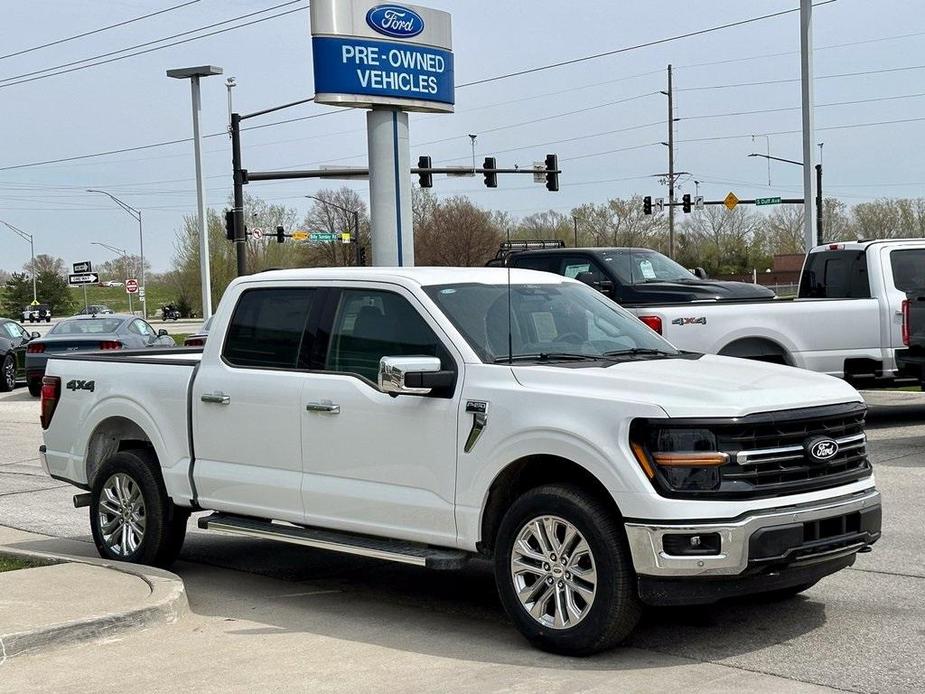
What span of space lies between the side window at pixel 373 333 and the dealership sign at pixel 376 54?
49.6 ft

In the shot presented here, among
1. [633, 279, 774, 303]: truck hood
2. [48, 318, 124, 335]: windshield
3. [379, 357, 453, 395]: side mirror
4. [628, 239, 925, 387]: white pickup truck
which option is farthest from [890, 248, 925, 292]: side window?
[48, 318, 124, 335]: windshield

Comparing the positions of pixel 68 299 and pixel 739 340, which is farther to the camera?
pixel 68 299

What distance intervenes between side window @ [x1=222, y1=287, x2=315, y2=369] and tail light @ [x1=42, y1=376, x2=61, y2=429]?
1881mm

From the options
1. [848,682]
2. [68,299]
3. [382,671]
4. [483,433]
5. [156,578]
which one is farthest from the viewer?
[68,299]

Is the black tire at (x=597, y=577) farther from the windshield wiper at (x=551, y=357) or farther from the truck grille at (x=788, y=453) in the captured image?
the windshield wiper at (x=551, y=357)

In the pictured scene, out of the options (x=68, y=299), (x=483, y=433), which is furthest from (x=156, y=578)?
(x=68, y=299)

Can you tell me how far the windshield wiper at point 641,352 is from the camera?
7.27 m

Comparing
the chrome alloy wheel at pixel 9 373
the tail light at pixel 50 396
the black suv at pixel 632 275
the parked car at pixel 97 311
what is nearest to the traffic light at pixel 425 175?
the parked car at pixel 97 311

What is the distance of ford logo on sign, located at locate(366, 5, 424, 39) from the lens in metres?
22.7

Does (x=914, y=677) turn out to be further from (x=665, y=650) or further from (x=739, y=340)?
(x=739, y=340)

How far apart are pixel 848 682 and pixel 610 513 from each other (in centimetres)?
132

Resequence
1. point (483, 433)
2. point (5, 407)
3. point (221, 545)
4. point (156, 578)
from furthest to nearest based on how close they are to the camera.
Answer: point (5, 407), point (221, 545), point (156, 578), point (483, 433)

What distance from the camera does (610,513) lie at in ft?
20.5

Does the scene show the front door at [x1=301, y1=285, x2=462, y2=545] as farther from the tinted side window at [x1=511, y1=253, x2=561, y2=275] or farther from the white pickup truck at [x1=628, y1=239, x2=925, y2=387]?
the tinted side window at [x1=511, y1=253, x2=561, y2=275]
